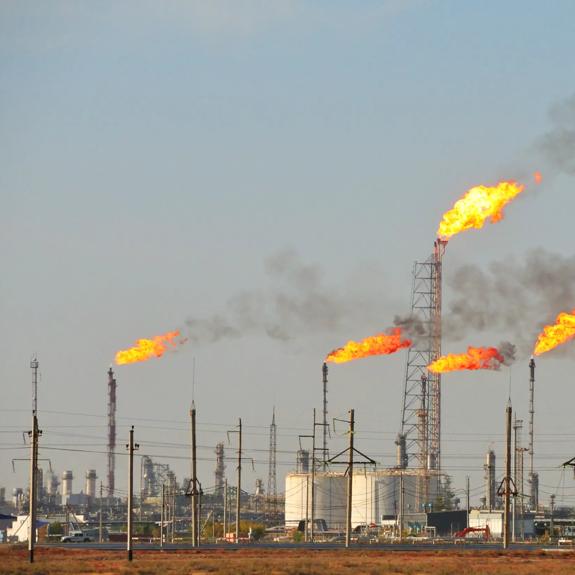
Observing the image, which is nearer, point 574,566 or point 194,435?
point 574,566

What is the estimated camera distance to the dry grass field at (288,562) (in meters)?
83.8

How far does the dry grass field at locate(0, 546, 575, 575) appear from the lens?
3300 inches

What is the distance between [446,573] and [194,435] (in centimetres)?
4897

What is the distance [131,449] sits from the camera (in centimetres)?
10125

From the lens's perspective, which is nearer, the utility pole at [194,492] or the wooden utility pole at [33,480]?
the wooden utility pole at [33,480]

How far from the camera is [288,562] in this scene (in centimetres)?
9200

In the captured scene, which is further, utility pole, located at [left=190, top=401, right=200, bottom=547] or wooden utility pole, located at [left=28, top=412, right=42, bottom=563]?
utility pole, located at [left=190, top=401, right=200, bottom=547]

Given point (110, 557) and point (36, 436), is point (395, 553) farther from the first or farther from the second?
point (36, 436)

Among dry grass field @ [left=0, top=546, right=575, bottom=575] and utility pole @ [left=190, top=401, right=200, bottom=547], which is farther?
utility pole @ [left=190, top=401, right=200, bottom=547]

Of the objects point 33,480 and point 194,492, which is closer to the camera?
point 33,480

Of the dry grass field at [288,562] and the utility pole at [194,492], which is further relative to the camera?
the utility pole at [194,492]

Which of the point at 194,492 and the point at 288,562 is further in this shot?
the point at 194,492

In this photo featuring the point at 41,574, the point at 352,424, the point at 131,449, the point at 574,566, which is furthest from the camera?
the point at 352,424

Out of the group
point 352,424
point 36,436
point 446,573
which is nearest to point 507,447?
point 352,424
